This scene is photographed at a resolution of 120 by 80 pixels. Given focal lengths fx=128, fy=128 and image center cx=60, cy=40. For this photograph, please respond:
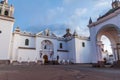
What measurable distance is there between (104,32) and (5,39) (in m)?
16.6

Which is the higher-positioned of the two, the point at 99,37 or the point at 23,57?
the point at 99,37

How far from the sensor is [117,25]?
12.7 meters

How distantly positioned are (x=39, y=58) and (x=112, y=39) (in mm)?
17112

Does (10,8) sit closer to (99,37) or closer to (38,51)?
(38,51)

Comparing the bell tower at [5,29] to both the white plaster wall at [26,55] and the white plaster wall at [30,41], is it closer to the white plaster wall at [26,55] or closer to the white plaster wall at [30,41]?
the white plaster wall at [26,55]

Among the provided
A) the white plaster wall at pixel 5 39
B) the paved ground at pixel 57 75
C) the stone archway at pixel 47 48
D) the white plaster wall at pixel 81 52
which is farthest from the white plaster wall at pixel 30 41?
the paved ground at pixel 57 75

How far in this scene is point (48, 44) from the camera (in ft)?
103

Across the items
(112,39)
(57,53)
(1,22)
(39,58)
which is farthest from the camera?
(57,53)

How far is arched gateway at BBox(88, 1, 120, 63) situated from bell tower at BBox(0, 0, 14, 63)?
14.7 meters

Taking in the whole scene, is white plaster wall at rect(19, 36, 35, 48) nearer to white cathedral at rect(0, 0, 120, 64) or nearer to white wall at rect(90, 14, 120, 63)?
white cathedral at rect(0, 0, 120, 64)

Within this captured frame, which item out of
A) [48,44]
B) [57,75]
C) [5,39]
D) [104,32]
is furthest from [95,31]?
[48,44]

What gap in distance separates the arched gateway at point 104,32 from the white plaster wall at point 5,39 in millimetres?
14688

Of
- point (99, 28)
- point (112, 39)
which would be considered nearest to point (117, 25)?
point (99, 28)

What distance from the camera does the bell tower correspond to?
22.0 meters
